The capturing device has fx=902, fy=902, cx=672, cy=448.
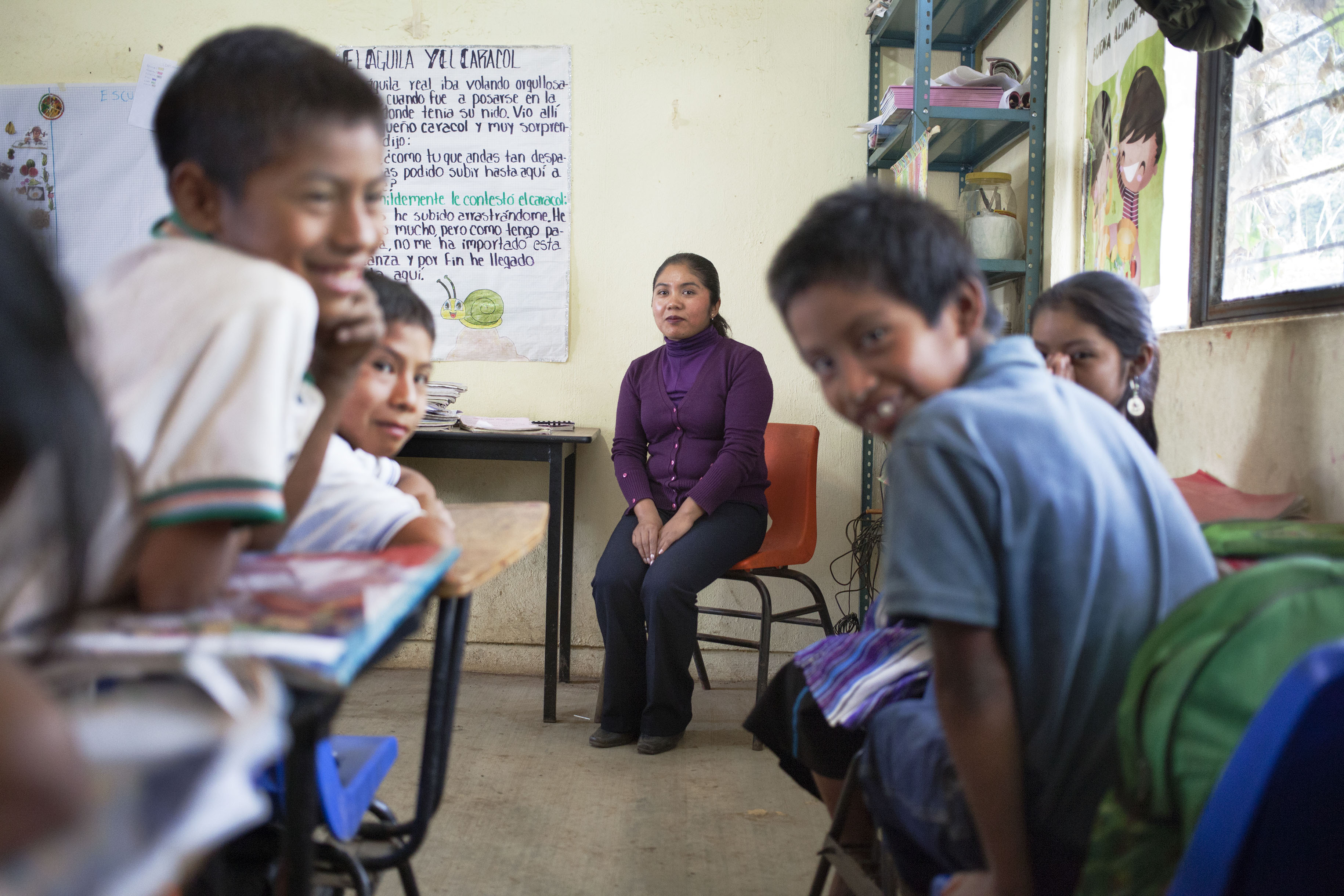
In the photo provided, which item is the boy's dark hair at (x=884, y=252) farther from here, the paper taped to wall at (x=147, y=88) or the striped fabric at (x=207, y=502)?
the paper taped to wall at (x=147, y=88)

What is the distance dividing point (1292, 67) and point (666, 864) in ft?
5.99

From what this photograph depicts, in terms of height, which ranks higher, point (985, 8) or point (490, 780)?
point (985, 8)

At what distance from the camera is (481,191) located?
325 cm

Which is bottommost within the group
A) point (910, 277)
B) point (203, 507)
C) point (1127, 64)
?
point (203, 507)

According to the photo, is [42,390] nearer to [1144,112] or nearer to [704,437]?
[1144,112]

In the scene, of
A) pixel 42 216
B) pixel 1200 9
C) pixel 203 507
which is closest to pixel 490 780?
pixel 203 507

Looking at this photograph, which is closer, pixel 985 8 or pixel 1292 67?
pixel 1292 67

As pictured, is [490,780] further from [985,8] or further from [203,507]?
[985,8]

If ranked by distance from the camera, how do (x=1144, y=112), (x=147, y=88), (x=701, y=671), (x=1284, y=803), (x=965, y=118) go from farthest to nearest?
(x=147, y=88) → (x=701, y=671) → (x=965, y=118) → (x=1144, y=112) → (x=1284, y=803)

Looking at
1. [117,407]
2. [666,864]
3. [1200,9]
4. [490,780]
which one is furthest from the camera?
[490,780]

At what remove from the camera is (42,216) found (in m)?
3.25

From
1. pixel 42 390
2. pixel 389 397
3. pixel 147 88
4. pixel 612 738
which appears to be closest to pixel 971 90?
pixel 389 397

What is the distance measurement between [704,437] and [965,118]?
Result: 3.81 ft

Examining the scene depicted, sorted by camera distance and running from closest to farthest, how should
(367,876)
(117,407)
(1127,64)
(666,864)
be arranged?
(117,407)
(367,876)
(666,864)
(1127,64)
